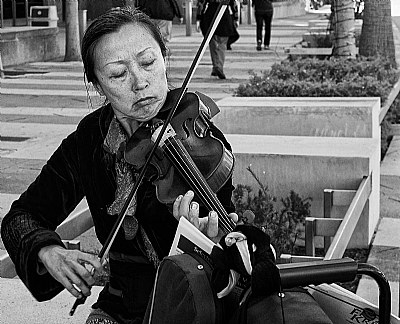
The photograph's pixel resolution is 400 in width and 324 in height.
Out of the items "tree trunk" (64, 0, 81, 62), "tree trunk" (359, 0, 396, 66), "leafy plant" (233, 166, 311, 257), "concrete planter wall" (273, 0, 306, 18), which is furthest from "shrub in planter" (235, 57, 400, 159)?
"concrete planter wall" (273, 0, 306, 18)

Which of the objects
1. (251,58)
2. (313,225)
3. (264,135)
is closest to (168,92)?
(313,225)

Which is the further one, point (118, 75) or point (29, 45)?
point (29, 45)

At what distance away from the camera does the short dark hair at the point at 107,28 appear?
2.01 m

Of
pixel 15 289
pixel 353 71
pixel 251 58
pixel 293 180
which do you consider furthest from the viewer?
pixel 251 58

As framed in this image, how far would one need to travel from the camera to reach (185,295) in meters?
1.48

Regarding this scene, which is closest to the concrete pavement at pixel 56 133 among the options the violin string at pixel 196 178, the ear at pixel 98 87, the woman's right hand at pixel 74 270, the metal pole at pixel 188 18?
the ear at pixel 98 87

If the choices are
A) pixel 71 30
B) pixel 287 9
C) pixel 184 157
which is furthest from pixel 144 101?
pixel 287 9

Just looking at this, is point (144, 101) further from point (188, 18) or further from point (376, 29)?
point (188, 18)

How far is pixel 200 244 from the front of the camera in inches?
64.1

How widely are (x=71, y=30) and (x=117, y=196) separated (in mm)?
11946

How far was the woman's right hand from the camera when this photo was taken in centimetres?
180

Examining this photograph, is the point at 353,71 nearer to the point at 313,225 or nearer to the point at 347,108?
the point at 347,108

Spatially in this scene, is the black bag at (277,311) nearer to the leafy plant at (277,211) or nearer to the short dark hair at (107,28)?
the short dark hair at (107,28)

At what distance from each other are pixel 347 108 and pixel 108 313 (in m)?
3.60
